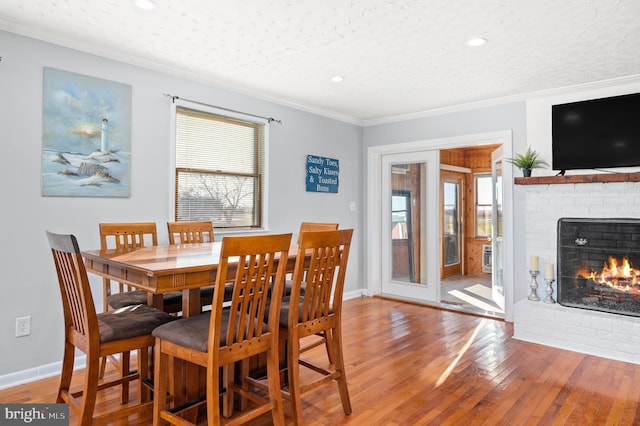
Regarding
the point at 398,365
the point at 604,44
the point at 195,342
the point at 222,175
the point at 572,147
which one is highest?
the point at 604,44

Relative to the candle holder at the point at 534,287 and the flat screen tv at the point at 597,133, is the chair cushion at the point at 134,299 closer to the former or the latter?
the candle holder at the point at 534,287

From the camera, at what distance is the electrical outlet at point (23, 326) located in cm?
280

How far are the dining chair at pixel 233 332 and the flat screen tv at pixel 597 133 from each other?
10.8 ft

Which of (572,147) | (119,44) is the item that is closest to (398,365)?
(572,147)

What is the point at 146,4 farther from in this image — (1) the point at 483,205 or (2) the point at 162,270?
(1) the point at 483,205

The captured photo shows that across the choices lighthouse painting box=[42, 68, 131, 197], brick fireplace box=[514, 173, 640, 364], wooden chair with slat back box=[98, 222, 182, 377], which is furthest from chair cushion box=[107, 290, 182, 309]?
brick fireplace box=[514, 173, 640, 364]

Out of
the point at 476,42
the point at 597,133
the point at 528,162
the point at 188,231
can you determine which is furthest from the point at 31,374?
the point at 597,133

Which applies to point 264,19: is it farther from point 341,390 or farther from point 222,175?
point 341,390

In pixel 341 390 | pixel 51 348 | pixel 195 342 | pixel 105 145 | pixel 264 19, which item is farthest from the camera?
pixel 105 145

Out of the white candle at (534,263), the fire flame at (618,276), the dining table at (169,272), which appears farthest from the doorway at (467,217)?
the dining table at (169,272)

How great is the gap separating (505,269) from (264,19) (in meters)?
3.43

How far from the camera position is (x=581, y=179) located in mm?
3611

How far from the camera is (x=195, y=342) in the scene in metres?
1.80

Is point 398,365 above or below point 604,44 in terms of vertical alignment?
below
